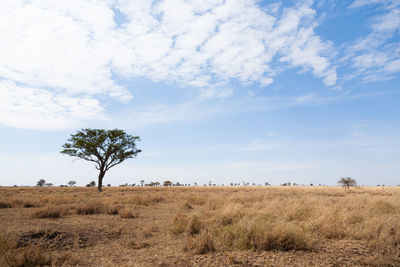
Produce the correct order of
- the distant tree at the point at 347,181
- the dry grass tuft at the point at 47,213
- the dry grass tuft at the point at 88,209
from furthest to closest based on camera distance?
the distant tree at the point at 347,181
the dry grass tuft at the point at 88,209
the dry grass tuft at the point at 47,213

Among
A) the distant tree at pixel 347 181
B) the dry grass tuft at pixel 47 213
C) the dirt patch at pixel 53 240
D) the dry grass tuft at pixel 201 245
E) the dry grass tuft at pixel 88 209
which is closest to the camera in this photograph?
the dry grass tuft at pixel 201 245

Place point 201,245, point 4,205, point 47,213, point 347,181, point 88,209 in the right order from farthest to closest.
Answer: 1. point 347,181
2. point 4,205
3. point 88,209
4. point 47,213
5. point 201,245

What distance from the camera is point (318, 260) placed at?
4906 mm

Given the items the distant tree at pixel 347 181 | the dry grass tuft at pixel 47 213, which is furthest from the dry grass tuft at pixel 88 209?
the distant tree at pixel 347 181

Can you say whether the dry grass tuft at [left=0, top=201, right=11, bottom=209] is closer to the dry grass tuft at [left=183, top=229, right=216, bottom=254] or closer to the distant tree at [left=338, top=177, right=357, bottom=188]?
the dry grass tuft at [left=183, top=229, right=216, bottom=254]

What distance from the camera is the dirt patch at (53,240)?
6379mm

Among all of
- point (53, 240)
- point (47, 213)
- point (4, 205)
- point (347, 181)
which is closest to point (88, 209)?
point (47, 213)

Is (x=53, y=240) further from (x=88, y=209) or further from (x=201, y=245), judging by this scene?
(x=88, y=209)

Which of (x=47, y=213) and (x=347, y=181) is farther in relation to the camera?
(x=347, y=181)

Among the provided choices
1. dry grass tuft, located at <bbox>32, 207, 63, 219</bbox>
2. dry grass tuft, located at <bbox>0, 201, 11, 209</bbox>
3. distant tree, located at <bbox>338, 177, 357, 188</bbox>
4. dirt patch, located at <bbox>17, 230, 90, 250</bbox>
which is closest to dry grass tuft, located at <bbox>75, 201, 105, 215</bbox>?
dry grass tuft, located at <bbox>32, 207, 63, 219</bbox>

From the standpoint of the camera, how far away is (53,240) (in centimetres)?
676

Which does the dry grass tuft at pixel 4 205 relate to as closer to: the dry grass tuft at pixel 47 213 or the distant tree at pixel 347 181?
the dry grass tuft at pixel 47 213

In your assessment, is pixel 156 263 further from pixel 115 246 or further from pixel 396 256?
pixel 396 256

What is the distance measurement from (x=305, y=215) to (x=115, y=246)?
6585mm
